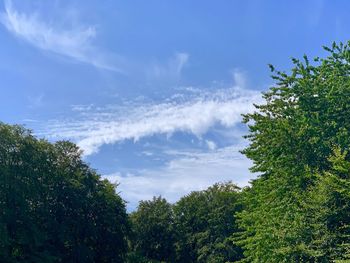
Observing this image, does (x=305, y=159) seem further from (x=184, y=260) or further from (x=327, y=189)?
(x=184, y=260)

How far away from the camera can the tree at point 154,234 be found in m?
65.5

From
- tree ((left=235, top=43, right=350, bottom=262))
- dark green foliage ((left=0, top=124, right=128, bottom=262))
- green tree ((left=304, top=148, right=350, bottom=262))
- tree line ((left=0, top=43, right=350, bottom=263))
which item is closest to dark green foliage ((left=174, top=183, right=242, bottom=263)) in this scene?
tree line ((left=0, top=43, right=350, bottom=263))

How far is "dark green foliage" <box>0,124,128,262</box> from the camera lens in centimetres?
3816

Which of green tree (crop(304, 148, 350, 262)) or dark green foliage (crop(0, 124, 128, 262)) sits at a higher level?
dark green foliage (crop(0, 124, 128, 262))

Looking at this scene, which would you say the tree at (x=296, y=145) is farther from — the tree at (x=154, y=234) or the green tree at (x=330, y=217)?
the tree at (x=154, y=234)

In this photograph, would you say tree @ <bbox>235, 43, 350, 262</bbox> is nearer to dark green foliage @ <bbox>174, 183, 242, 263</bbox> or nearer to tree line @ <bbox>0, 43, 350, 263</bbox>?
tree line @ <bbox>0, 43, 350, 263</bbox>

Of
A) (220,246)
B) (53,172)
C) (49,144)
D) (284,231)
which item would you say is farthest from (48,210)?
(284,231)

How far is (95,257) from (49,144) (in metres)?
14.0

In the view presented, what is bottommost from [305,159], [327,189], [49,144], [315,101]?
[327,189]

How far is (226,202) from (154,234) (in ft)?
40.6

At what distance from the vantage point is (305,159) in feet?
80.6

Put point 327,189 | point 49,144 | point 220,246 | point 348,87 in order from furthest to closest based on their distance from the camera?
point 220,246 < point 49,144 < point 348,87 < point 327,189

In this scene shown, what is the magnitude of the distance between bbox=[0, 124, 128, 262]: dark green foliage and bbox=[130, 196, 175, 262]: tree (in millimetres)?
11914

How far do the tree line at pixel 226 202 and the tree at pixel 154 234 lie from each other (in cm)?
15
